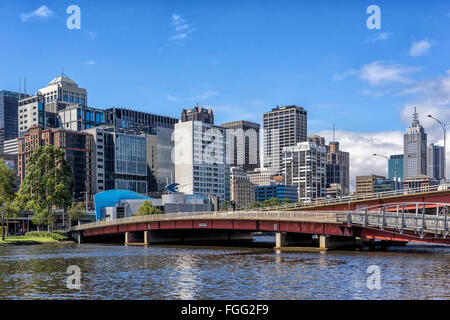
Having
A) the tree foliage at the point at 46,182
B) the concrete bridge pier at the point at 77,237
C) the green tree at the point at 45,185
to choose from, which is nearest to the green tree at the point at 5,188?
the green tree at the point at 45,185

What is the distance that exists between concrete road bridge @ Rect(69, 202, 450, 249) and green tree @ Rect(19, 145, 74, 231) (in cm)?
1354

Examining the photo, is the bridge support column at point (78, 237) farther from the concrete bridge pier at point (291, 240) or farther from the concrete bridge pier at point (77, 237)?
the concrete bridge pier at point (291, 240)

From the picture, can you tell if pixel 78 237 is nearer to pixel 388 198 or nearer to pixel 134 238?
pixel 134 238

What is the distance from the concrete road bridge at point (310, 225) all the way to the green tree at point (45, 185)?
1354cm

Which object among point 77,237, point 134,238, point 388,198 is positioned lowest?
point 77,237

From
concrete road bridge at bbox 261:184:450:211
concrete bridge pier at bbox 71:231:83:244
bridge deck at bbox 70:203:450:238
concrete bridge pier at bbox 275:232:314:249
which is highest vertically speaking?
concrete road bridge at bbox 261:184:450:211

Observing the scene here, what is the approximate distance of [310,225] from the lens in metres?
92.5

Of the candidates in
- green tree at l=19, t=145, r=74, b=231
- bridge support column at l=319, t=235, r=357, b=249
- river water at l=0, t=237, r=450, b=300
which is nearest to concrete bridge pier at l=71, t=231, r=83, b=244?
green tree at l=19, t=145, r=74, b=231

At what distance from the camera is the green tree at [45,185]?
150000 mm

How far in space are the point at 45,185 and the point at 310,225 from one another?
84686 mm

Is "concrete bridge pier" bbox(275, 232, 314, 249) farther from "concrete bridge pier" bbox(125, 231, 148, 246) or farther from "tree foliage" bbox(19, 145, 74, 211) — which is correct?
"tree foliage" bbox(19, 145, 74, 211)

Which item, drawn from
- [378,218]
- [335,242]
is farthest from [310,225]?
[378,218]

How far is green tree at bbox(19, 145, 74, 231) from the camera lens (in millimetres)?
150000
